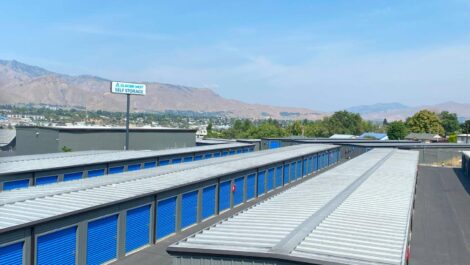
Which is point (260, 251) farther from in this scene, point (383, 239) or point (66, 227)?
point (66, 227)

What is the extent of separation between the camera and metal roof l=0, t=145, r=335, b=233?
16.5 metres

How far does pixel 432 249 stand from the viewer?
22.2 metres

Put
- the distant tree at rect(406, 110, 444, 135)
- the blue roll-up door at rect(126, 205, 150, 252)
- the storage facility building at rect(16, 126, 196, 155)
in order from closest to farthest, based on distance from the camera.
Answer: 1. the blue roll-up door at rect(126, 205, 150, 252)
2. the storage facility building at rect(16, 126, 196, 155)
3. the distant tree at rect(406, 110, 444, 135)

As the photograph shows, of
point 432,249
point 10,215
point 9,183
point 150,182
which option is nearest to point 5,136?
point 9,183

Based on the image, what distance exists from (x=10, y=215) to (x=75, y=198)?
3.54 metres

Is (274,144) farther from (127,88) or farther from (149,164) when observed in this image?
Result: (149,164)

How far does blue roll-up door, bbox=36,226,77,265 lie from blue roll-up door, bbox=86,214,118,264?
81 cm

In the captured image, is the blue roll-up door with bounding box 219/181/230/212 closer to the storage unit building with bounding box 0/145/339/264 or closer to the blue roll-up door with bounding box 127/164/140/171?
the storage unit building with bounding box 0/145/339/264

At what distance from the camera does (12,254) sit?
15.1 m

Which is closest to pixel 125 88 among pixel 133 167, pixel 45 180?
pixel 133 167

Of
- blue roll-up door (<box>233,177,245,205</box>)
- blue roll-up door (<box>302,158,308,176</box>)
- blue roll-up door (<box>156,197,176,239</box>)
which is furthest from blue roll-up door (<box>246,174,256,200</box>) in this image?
blue roll-up door (<box>302,158,308,176</box>)

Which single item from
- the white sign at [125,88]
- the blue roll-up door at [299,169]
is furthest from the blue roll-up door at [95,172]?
the white sign at [125,88]

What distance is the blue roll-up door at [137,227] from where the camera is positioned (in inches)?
800

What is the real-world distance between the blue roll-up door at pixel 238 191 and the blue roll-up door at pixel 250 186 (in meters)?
0.96
